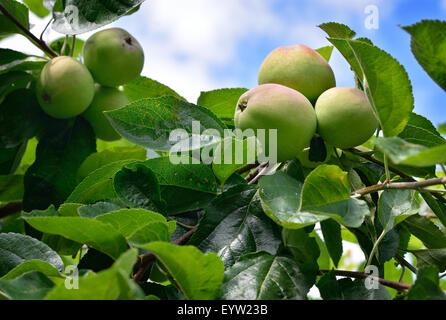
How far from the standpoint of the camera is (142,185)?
27.1 inches

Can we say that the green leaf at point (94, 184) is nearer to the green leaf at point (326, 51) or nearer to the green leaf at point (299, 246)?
the green leaf at point (299, 246)

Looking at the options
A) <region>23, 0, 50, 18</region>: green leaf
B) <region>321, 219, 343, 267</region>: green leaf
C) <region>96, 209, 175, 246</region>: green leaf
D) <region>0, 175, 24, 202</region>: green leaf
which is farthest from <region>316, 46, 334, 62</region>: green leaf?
<region>23, 0, 50, 18</region>: green leaf

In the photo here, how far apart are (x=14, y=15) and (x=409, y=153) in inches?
44.0

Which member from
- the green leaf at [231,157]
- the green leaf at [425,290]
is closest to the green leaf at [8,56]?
the green leaf at [231,157]

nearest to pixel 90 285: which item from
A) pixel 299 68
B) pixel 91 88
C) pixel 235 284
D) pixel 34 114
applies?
pixel 235 284

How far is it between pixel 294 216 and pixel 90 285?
262 millimetres

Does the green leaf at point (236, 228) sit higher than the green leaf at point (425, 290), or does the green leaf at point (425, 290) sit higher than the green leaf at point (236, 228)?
the green leaf at point (425, 290)

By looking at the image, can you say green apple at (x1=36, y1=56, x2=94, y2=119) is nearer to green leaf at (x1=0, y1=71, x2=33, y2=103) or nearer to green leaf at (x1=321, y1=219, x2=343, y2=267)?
green leaf at (x1=0, y1=71, x2=33, y2=103)

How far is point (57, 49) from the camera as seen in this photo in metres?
1.38

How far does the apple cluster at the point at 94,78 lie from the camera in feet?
3.62

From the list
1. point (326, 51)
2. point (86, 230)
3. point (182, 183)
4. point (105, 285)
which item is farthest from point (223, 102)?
point (105, 285)

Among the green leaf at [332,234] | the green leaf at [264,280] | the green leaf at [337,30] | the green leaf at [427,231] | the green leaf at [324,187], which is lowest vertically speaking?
the green leaf at [332,234]

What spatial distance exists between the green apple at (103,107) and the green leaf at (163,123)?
1.63 feet
